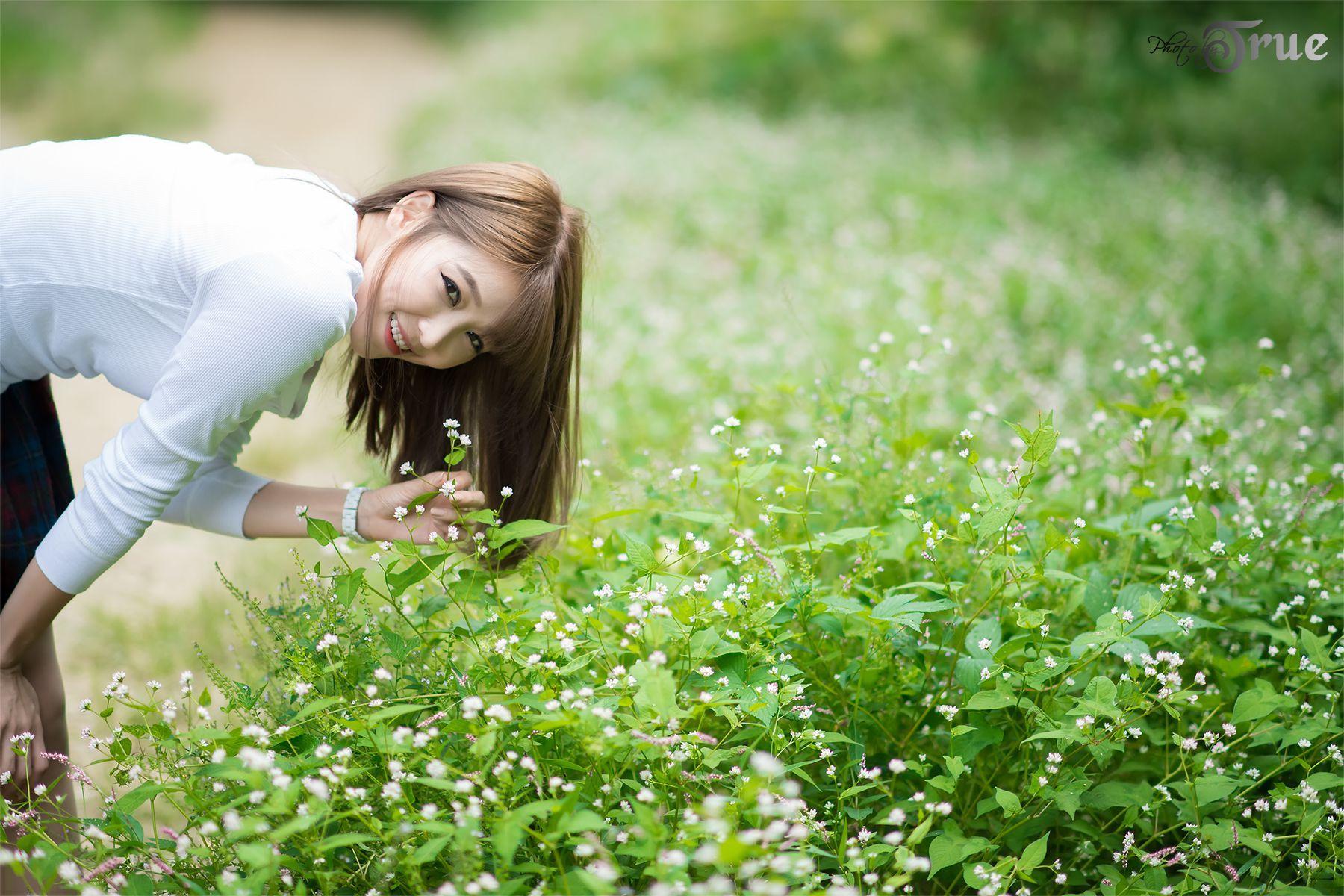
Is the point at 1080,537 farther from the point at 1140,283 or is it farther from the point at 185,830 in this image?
the point at 1140,283

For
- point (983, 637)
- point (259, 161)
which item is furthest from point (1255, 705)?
point (259, 161)

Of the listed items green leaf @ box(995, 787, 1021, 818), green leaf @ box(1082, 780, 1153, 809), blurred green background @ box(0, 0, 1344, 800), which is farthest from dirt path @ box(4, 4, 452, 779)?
green leaf @ box(1082, 780, 1153, 809)

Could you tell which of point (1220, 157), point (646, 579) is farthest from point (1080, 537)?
point (1220, 157)

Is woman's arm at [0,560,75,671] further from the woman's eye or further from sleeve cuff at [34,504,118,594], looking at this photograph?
the woman's eye

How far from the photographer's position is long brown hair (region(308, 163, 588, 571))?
2137mm

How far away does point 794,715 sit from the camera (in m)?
1.88

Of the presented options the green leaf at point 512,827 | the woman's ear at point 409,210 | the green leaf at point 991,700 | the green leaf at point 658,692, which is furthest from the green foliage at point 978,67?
the green leaf at point 512,827

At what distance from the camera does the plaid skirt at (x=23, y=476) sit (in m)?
2.14

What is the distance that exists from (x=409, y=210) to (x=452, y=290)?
257 millimetres

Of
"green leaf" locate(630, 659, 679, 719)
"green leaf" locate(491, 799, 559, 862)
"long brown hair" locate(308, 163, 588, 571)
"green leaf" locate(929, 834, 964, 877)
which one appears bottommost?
"green leaf" locate(929, 834, 964, 877)

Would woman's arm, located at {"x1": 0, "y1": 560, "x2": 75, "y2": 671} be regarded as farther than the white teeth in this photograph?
No

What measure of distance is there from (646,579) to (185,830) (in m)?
0.84

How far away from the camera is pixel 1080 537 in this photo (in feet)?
8.23

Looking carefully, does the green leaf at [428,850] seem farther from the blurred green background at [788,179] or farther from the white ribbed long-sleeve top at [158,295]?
the blurred green background at [788,179]
